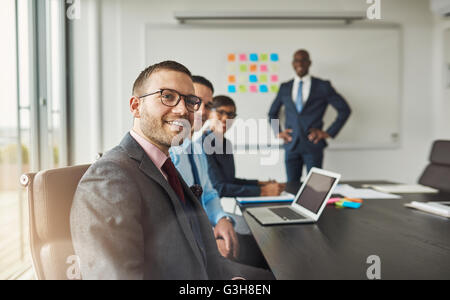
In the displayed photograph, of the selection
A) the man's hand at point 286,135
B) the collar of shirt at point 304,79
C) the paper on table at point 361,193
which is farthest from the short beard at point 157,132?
the collar of shirt at point 304,79

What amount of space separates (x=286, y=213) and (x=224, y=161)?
363 mm

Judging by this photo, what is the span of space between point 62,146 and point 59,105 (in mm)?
102

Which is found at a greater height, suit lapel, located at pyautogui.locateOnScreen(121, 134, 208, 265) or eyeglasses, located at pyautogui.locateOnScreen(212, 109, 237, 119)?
eyeglasses, located at pyautogui.locateOnScreen(212, 109, 237, 119)

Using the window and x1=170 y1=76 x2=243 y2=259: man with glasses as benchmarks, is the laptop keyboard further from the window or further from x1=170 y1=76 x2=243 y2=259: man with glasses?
the window

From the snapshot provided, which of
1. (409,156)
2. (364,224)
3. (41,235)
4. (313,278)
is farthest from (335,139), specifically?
(41,235)

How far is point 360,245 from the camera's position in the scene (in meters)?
0.87

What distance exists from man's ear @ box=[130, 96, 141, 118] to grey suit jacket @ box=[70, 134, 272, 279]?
6 cm

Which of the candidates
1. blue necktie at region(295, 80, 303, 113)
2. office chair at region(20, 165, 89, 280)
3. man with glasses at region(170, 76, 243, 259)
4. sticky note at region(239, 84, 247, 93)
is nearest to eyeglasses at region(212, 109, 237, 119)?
man with glasses at region(170, 76, 243, 259)

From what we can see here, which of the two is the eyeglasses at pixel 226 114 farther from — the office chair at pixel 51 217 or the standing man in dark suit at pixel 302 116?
the standing man in dark suit at pixel 302 116

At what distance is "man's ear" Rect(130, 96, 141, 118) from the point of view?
0.56m

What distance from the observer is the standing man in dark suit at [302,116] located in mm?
2594

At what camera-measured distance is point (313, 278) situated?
665 mm

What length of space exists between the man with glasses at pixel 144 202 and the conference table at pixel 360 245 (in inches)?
10.5
